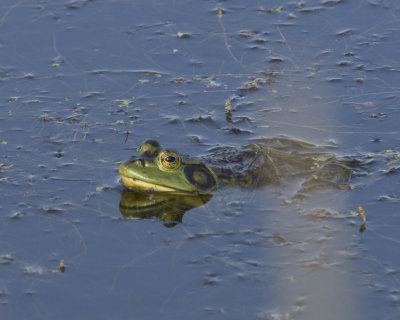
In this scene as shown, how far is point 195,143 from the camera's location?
8523 millimetres

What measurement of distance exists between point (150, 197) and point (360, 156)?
6.75 ft

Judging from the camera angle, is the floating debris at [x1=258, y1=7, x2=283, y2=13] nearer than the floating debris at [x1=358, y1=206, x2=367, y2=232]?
No

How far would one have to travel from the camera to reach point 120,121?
8.96 metres

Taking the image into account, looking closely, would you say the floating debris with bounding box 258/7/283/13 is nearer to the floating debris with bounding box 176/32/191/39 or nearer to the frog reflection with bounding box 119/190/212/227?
the floating debris with bounding box 176/32/191/39

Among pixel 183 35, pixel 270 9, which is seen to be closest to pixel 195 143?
pixel 183 35

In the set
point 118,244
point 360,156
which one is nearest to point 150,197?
point 118,244

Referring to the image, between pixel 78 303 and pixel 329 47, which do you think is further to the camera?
pixel 329 47

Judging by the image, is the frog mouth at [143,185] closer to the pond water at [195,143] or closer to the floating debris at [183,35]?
the pond water at [195,143]

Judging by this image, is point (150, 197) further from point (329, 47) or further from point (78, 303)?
point (329, 47)

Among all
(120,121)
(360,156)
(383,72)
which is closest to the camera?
(360,156)

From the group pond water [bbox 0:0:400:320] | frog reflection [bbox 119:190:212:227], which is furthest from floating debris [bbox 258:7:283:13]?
frog reflection [bbox 119:190:212:227]

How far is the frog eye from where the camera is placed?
24.6 feet

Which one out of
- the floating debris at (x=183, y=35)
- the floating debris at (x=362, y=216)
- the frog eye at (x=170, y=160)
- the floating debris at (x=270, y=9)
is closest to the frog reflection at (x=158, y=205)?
the frog eye at (x=170, y=160)

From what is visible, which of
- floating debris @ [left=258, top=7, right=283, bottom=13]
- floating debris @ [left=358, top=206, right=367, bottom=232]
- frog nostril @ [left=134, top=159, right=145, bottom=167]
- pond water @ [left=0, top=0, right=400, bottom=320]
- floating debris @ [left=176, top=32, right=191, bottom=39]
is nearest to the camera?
pond water @ [left=0, top=0, right=400, bottom=320]
